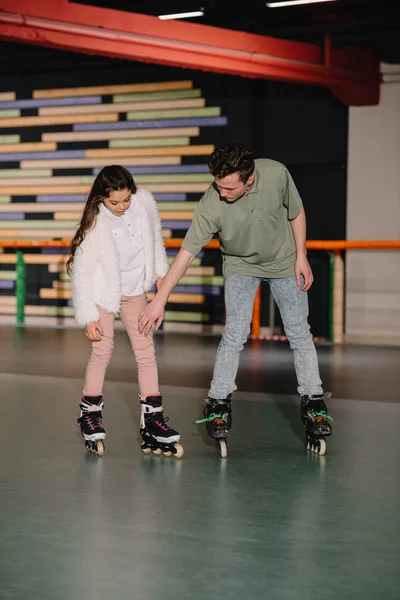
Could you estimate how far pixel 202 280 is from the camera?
10664mm

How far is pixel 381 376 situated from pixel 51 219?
5.84 metres

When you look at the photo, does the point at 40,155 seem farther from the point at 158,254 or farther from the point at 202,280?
the point at 158,254

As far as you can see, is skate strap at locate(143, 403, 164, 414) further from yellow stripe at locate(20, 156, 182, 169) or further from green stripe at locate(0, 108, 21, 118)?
green stripe at locate(0, 108, 21, 118)

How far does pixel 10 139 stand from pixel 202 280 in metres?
3.05

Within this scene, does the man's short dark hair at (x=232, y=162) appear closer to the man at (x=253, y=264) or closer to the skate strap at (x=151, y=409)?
the man at (x=253, y=264)

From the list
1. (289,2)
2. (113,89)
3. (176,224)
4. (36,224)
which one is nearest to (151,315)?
(289,2)

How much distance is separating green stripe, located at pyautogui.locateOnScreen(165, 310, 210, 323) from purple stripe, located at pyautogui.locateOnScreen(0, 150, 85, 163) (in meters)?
2.19

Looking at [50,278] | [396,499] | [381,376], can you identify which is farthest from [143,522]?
[50,278]

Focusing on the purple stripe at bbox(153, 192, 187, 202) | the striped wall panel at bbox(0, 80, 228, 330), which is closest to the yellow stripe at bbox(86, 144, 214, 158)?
the striped wall panel at bbox(0, 80, 228, 330)

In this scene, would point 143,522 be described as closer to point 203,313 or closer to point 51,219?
point 203,313

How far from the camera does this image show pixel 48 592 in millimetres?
2340

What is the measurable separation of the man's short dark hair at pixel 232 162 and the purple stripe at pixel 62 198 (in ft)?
25.1

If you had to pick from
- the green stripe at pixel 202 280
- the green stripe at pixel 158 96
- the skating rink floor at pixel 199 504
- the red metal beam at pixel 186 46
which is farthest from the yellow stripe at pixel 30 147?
the skating rink floor at pixel 199 504

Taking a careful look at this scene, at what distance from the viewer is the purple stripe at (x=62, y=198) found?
1120 cm
